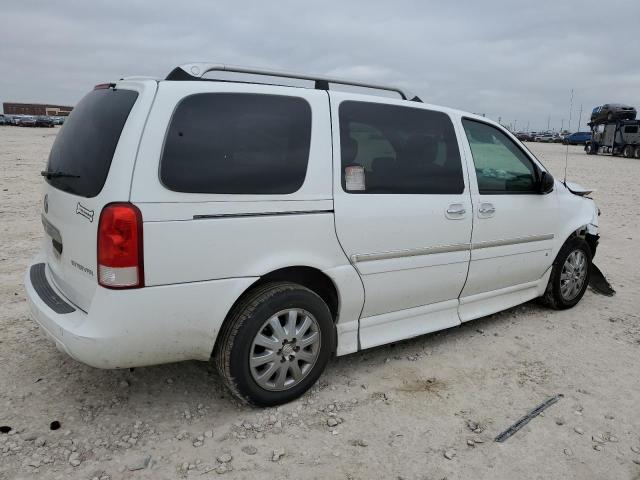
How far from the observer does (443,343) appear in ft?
13.7

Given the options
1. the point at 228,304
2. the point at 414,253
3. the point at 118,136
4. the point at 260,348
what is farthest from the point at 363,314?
the point at 118,136

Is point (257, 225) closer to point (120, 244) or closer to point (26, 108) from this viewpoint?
point (120, 244)

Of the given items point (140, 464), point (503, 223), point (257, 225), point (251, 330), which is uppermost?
point (257, 225)

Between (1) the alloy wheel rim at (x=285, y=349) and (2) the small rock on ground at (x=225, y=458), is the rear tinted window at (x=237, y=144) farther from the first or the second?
(2) the small rock on ground at (x=225, y=458)

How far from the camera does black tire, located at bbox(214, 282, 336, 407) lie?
2885 millimetres

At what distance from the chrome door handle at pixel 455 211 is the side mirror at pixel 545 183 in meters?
1.02

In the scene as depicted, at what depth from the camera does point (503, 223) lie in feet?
13.5

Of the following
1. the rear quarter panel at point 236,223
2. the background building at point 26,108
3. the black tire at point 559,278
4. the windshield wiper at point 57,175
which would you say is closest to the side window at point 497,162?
the black tire at point 559,278

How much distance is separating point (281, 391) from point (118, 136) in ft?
5.47

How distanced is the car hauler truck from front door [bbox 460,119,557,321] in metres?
35.5

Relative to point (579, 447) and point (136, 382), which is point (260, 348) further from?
point (579, 447)

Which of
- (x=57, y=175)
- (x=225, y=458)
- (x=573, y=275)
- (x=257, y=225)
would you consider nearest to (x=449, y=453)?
(x=225, y=458)

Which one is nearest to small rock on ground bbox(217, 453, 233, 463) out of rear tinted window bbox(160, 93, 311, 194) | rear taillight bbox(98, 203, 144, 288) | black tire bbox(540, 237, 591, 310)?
rear taillight bbox(98, 203, 144, 288)

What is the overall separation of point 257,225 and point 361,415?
127cm
